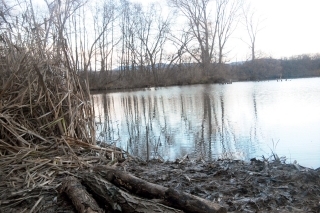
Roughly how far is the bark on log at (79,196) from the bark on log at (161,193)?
0.95 ft

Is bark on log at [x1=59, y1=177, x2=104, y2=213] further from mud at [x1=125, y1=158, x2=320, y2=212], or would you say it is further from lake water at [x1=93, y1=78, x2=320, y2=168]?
lake water at [x1=93, y1=78, x2=320, y2=168]

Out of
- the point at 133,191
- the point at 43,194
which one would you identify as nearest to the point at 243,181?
the point at 133,191

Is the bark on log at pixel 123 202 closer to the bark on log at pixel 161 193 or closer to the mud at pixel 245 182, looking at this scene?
the bark on log at pixel 161 193

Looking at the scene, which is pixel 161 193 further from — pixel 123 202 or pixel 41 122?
pixel 41 122

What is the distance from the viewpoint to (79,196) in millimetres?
2172

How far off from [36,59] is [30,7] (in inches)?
36.9

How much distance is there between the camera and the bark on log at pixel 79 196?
2.02 m

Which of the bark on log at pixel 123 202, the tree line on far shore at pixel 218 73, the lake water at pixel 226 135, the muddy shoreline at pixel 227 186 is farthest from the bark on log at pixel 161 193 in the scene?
the tree line on far shore at pixel 218 73

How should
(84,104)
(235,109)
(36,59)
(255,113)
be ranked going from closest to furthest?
(36,59), (84,104), (255,113), (235,109)

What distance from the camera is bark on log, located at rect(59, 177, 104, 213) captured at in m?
2.02

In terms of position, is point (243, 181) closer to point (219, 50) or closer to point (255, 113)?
point (255, 113)

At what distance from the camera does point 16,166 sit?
297cm

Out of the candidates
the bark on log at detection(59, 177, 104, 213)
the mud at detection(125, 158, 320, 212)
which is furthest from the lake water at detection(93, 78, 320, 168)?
the bark on log at detection(59, 177, 104, 213)

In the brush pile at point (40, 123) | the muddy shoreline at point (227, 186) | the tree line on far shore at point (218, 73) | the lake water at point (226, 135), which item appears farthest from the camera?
the tree line on far shore at point (218, 73)
